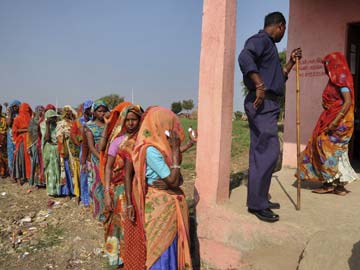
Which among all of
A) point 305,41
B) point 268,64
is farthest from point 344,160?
point 305,41

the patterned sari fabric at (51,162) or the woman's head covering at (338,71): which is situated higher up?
the woman's head covering at (338,71)

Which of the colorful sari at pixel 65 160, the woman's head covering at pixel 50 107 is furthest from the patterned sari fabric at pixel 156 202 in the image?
the woman's head covering at pixel 50 107

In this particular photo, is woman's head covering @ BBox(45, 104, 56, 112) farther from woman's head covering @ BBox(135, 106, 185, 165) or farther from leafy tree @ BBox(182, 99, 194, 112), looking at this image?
leafy tree @ BBox(182, 99, 194, 112)

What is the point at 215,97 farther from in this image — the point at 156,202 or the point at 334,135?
the point at 334,135

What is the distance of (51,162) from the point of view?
284 inches

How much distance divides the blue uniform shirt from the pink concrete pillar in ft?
1.15

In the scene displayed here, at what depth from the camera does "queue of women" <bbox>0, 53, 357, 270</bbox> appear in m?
2.74

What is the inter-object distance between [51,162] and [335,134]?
18.4ft

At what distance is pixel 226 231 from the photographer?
11.5 feet

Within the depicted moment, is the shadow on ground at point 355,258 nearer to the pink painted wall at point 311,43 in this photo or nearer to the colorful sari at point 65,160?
the pink painted wall at point 311,43

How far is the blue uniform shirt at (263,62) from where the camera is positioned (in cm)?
311

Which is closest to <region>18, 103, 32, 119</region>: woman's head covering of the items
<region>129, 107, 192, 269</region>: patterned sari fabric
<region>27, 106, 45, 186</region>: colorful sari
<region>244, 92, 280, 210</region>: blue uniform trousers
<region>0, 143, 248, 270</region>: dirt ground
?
<region>27, 106, 45, 186</region>: colorful sari

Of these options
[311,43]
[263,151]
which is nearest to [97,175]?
[263,151]

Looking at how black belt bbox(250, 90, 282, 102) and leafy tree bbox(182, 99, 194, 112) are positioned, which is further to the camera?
leafy tree bbox(182, 99, 194, 112)
